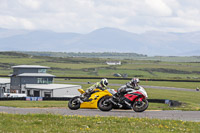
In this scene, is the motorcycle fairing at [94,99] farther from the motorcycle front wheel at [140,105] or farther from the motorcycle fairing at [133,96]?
the motorcycle front wheel at [140,105]

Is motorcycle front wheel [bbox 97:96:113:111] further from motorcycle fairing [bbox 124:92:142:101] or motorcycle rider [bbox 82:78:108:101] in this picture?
→ motorcycle fairing [bbox 124:92:142:101]

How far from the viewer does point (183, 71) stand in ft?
578

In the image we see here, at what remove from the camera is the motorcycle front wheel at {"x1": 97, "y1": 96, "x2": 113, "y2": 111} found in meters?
20.3

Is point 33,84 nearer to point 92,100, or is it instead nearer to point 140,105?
point 92,100

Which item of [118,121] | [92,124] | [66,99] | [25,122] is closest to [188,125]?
[118,121]

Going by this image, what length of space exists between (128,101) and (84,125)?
6.87 metres

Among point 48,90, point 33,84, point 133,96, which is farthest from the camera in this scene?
point 33,84

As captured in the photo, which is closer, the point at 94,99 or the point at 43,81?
the point at 94,99

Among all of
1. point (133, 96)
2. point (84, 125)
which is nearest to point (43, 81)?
point (133, 96)

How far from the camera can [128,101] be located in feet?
66.4

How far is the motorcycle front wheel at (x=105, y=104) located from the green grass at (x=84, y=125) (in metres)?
4.74

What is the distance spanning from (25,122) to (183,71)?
169 m

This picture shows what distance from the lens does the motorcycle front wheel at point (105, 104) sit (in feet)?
66.6

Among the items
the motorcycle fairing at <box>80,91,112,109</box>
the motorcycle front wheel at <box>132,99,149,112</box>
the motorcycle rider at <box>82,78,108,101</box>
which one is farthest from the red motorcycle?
the motorcycle rider at <box>82,78,108,101</box>
